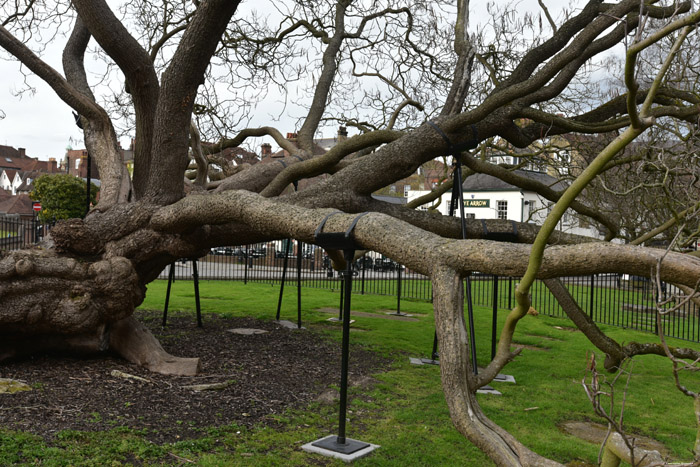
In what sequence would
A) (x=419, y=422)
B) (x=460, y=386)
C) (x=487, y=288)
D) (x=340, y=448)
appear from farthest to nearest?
(x=487, y=288) < (x=419, y=422) < (x=340, y=448) < (x=460, y=386)

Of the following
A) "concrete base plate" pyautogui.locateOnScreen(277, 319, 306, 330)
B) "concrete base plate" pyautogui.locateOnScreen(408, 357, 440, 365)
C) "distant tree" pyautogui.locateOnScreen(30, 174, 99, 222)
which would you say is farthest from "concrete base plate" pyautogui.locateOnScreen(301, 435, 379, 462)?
"distant tree" pyautogui.locateOnScreen(30, 174, 99, 222)

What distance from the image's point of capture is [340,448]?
5.02m

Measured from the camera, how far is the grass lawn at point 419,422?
4652 mm

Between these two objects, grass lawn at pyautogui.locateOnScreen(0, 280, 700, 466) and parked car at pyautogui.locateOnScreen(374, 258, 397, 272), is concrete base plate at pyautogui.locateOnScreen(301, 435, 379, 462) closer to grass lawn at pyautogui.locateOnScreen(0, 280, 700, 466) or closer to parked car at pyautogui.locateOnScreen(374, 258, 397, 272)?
grass lawn at pyautogui.locateOnScreen(0, 280, 700, 466)

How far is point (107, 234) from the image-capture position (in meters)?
7.64

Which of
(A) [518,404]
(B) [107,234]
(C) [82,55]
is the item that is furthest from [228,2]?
(A) [518,404]

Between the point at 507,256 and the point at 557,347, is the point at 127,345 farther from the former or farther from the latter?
the point at 557,347

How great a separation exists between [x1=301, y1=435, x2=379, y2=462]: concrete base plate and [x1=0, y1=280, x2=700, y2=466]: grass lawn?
0.10 meters

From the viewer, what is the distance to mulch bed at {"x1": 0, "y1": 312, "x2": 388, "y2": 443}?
17.3 ft

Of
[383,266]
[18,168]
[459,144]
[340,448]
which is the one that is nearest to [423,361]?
[459,144]

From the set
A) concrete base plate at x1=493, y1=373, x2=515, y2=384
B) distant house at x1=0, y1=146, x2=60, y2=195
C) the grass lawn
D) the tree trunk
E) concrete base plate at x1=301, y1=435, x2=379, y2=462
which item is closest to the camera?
the tree trunk

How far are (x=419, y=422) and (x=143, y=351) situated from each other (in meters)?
3.62

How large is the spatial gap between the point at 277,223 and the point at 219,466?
8.14 ft

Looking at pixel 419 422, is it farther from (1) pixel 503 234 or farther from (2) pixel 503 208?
(2) pixel 503 208
